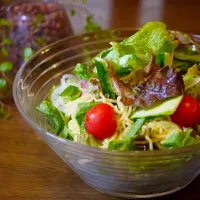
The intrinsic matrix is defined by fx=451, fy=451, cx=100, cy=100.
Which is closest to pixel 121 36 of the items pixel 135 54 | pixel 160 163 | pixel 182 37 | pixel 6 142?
pixel 182 37

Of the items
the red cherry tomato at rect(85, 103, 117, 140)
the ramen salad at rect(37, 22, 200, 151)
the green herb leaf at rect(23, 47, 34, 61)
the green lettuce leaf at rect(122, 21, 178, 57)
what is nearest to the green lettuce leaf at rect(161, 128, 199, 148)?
the ramen salad at rect(37, 22, 200, 151)

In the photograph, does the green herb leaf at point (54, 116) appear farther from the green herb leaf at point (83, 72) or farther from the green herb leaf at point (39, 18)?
the green herb leaf at point (39, 18)

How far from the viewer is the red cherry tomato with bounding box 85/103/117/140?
85cm

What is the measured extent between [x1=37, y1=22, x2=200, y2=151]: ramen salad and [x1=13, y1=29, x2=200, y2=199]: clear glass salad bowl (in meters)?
0.04

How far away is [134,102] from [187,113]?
101 mm

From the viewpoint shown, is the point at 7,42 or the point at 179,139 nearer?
the point at 179,139

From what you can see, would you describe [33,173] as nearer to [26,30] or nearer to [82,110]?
[82,110]

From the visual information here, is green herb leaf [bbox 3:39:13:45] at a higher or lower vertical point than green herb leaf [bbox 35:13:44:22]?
lower

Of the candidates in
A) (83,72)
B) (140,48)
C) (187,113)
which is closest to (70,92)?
(83,72)

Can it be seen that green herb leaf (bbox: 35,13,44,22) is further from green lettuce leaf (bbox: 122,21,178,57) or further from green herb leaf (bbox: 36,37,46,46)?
green lettuce leaf (bbox: 122,21,178,57)

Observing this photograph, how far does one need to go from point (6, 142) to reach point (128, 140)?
1.27 feet

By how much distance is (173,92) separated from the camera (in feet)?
2.72

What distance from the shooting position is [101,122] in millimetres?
839

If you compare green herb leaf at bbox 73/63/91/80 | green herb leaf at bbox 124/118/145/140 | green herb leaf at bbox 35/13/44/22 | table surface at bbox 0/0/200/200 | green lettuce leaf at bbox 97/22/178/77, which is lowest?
table surface at bbox 0/0/200/200
